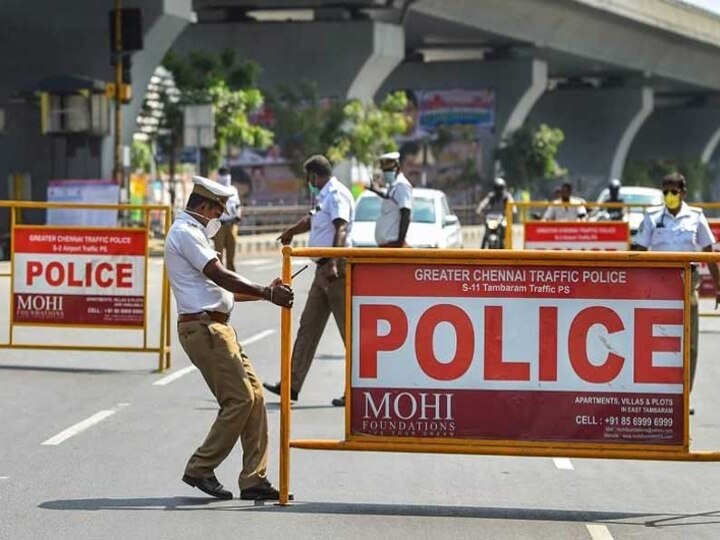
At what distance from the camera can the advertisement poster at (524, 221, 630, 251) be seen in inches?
944

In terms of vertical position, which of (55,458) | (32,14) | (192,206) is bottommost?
(55,458)

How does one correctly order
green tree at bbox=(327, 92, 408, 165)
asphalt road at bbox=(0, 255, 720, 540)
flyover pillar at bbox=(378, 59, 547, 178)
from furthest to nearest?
flyover pillar at bbox=(378, 59, 547, 178)
green tree at bbox=(327, 92, 408, 165)
asphalt road at bbox=(0, 255, 720, 540)

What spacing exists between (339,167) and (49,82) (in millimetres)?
21191

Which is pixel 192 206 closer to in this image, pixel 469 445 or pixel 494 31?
pixel 469 445

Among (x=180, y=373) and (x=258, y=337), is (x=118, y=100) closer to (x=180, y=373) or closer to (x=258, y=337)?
(x=258, y=337)

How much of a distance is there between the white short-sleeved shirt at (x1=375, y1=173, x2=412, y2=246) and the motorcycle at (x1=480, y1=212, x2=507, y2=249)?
1309cm

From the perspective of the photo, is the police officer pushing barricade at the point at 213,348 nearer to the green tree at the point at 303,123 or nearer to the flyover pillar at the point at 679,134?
the green tree at the point at 303,123

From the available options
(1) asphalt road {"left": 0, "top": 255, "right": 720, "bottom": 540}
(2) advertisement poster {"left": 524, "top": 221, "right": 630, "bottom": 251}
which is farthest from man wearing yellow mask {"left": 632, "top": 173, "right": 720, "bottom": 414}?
(2) advertisement poster {"left": 524, "top": 221, "right": 630, "bottom": 251}

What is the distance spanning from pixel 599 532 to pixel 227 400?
6.67 feet

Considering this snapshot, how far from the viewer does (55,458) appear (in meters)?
11.3

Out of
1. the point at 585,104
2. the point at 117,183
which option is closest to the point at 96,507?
the point at 117,183

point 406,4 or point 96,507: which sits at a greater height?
point 406,4

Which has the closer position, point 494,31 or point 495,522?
point 495,522

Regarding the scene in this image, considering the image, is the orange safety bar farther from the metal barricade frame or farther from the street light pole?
the street light pole
